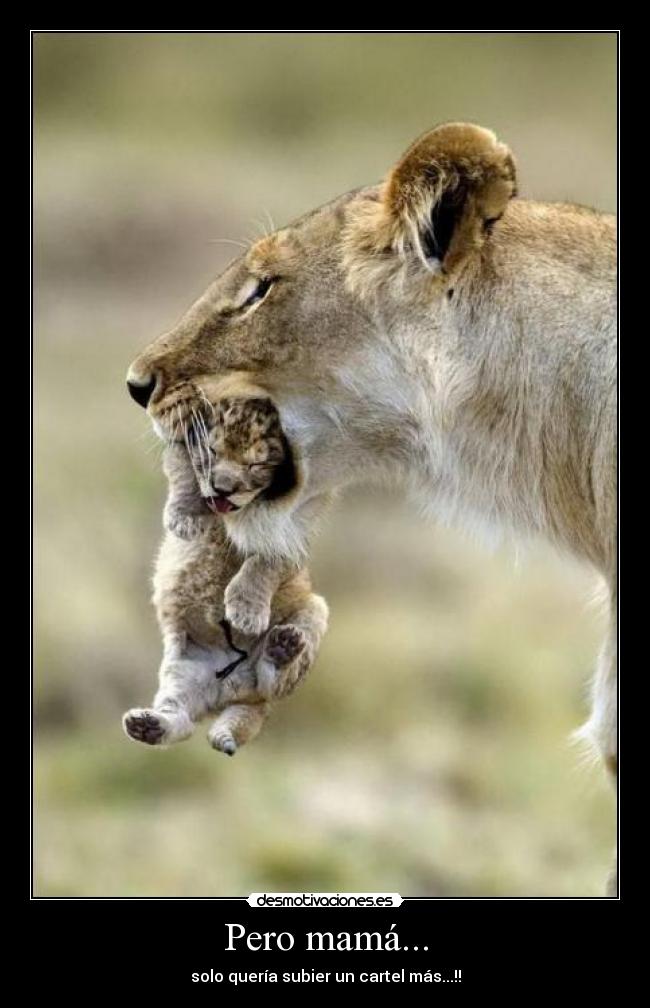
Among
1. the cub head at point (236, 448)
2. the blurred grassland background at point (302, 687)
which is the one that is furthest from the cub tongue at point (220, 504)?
the blurred grassland background at point (302, 687)

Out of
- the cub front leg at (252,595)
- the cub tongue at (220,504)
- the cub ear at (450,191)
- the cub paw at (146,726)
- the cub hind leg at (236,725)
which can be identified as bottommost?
the cub paw at (146,726)

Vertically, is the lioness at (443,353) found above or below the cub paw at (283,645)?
above

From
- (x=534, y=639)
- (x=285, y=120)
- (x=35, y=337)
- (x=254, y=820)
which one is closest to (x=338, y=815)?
(x=254, y=820)

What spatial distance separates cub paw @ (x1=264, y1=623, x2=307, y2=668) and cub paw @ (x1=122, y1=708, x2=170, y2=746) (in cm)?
30

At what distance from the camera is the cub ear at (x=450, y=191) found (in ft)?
15.7

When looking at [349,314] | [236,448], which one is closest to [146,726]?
[236,448]

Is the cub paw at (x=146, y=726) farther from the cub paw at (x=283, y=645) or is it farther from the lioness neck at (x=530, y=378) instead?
the lioness neck at (x=530, y=378)

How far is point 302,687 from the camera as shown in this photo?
12266mm

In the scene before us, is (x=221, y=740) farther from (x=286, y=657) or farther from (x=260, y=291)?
(x=260, y=291)

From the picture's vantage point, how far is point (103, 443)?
14.2 metres

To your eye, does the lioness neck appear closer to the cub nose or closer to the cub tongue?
the cub tongue

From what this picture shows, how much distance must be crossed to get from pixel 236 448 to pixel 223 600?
16.0 inches

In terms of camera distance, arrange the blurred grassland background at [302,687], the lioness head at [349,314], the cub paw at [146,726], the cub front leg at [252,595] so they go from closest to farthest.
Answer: the cub paw at [146,726], the lioness head at [349,314], the cub front leg at [252,595], the blurred grassland background at [302,687]

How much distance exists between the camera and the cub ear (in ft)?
15.7
